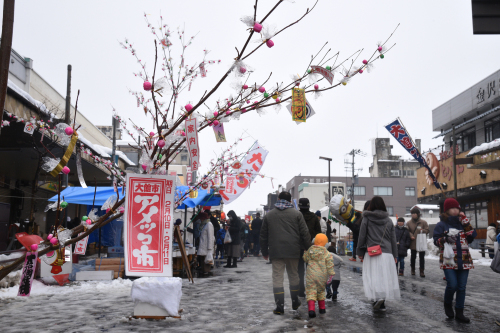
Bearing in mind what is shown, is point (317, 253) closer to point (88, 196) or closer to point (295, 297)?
point (295, 297)

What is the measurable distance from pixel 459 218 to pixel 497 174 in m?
20.8

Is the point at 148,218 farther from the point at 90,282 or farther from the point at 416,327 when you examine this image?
the point at 90,282

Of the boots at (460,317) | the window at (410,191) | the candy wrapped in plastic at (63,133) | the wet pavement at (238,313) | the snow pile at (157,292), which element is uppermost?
the window at (410,191)

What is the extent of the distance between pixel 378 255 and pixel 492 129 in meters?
23.1

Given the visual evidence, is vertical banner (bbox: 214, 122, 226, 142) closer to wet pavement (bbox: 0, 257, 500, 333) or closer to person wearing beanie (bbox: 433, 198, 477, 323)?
wet pavement (bbox: 0, 257, 500, 333)

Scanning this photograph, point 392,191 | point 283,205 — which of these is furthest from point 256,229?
point 392,191

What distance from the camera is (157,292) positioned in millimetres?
5863

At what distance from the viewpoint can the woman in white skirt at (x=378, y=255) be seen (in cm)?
643

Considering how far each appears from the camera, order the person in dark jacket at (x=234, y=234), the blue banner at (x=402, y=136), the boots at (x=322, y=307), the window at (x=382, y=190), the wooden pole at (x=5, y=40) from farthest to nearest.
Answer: the window at (x=382, y=190)
the blue banner at (x=402, y=136)
the person in dark jacket at (x=234, y=234)
the boots at (x=322, y=307)
the wooden pole at (x=5, y=40)

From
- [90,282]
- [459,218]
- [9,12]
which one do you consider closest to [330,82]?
[9,12]

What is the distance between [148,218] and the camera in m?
4.73

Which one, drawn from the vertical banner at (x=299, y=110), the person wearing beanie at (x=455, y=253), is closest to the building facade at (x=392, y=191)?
the person wearing beanie at (x=455, y=253)

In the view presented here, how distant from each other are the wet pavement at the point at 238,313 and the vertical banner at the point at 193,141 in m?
2.17

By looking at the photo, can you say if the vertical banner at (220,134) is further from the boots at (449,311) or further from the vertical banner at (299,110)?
the boots at (449,311)
